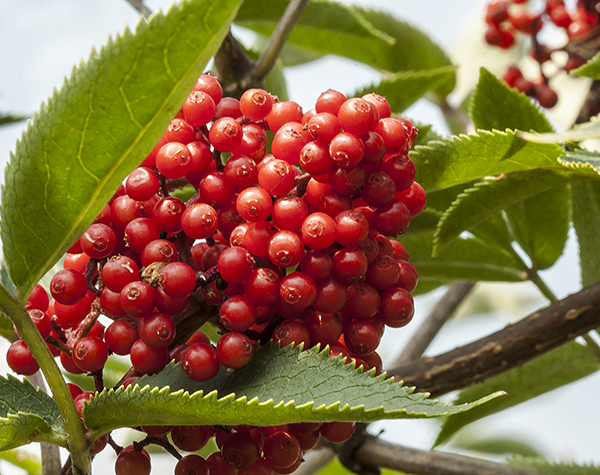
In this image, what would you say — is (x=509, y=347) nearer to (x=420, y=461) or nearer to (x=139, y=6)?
(x=420, y=461)

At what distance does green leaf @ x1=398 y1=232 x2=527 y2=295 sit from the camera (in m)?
1.32

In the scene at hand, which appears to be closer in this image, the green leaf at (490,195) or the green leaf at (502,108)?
the green leaf at (490,195)

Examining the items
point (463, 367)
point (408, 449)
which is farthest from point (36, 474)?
point (463, 367)

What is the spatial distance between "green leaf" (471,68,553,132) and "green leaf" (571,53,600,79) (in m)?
0.15

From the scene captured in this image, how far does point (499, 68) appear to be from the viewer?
8.58ft

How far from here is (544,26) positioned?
7.00 feet

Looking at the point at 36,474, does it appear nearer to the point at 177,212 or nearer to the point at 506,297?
the point at 177,212

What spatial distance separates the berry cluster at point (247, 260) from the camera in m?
0.67

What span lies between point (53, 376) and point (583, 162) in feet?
2.35

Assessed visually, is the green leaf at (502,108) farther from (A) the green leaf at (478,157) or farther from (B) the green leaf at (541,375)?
(B) the green leaf at (541,375)

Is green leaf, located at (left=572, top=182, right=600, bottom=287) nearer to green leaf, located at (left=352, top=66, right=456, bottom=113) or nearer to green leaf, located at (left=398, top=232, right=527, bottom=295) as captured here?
green leaf, located at (left=398, top=232, right=527, bottom=295)

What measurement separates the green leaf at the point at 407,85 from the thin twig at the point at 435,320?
26.0 inches

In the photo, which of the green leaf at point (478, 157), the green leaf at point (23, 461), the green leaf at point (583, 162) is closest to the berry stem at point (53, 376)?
the green leaf at point (478, 157)

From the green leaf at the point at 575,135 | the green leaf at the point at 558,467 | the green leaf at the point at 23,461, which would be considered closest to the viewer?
the green leaf at the point at 575,135
